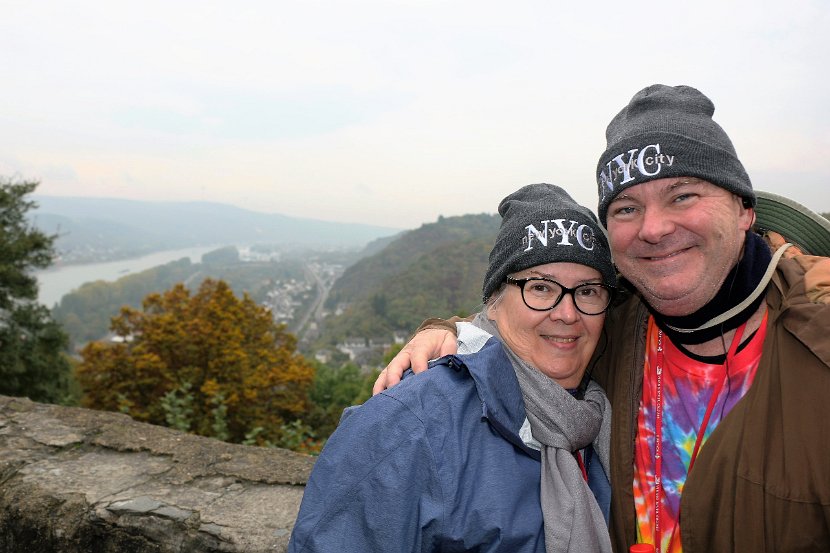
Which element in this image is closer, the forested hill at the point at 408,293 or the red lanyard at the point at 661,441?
the red lanyard at the point at 661,441

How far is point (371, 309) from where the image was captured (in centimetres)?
6400

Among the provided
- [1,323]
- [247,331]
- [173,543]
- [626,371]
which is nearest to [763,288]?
[626,371]

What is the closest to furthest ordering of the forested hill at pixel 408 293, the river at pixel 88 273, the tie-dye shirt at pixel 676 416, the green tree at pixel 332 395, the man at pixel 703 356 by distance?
the man at pixel 703 356 < the tie-dye shirt at pixel 676 416 < the green tree at pixel 332 395 < the forested hill at pixel 408 293 < the river at pixel 88 273

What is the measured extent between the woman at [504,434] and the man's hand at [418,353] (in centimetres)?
6

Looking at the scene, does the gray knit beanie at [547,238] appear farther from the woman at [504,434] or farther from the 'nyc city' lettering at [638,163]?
the 'nyc city' lettering at [638,163]

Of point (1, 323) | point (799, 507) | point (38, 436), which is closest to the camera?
point (799, 507)

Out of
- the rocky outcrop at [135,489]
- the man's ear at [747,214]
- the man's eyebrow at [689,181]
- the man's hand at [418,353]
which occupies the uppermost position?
the man's eyebrow at [689,181]

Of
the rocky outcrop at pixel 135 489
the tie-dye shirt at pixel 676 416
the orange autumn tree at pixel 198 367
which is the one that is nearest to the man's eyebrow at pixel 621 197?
the tie-dye shirt at pixel 676 416

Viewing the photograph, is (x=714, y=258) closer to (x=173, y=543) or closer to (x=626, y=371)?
(x=626, y=371)

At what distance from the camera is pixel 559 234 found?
1.74 metres

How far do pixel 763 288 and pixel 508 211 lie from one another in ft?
2.68

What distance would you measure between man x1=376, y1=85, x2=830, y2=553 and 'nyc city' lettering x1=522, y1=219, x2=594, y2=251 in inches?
3.5

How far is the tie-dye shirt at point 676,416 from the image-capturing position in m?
1.54

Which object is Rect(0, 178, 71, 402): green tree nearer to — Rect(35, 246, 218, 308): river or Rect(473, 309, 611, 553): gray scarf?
Rect(473, 309, 611, 553): gray scarf
